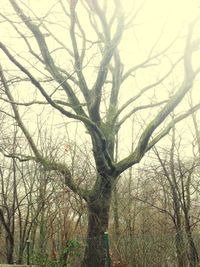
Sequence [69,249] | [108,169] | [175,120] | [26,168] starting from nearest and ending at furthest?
[69,249] → [108,169] → [175,120] → [26,168]

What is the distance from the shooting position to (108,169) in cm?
718

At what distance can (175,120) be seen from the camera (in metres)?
7.64

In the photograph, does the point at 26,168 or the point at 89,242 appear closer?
the point at 89,242

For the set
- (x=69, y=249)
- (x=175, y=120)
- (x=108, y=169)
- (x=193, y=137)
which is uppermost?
(x=193, y=137)

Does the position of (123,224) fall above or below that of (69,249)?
above

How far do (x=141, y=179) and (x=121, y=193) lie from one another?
133cm

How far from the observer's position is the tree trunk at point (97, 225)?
265 inches

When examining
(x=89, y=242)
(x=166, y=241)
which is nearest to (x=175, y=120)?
(x=89, y=242)

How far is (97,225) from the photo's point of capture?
7.00 metres

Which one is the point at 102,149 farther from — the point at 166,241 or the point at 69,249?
the point at 166,241

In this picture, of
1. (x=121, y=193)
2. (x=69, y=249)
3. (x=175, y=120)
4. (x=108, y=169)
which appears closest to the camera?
(x=69, y=249)

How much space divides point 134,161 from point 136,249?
4.87 metres

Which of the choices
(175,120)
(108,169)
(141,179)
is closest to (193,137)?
(141,179)

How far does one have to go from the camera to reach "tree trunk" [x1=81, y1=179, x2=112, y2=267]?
674cm
